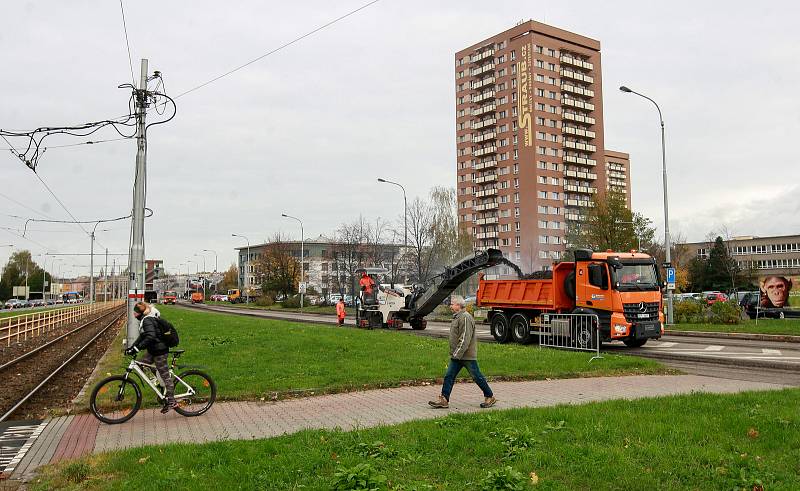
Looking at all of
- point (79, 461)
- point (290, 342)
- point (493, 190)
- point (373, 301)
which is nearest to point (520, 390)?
point (79, 461)

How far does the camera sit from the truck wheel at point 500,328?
2113cm

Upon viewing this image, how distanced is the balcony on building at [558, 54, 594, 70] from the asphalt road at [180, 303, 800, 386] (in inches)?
2816

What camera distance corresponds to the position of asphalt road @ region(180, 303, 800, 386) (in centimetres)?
1324

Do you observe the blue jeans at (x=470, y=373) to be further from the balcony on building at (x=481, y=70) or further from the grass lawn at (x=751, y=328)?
the balcony on building at (x=481, y=70)

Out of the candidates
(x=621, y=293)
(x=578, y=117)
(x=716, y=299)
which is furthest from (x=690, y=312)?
(x=578, y=117)

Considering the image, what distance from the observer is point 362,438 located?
266 inches

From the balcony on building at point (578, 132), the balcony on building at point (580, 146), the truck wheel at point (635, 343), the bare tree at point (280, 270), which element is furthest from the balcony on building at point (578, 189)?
the truck wheel at point (635, 343)

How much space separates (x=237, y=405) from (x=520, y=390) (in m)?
4.69

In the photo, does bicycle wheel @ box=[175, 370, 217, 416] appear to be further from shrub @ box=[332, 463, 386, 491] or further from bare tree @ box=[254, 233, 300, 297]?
bare tree @ box=[254, 233, 300, 297]

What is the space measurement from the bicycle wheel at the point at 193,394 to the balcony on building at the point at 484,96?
279 ft

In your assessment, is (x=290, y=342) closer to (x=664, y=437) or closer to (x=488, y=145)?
(x=664, y=437)

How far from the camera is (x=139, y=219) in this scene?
59.8 feet

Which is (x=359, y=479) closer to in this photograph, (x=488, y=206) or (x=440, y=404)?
(x=440, y=404)

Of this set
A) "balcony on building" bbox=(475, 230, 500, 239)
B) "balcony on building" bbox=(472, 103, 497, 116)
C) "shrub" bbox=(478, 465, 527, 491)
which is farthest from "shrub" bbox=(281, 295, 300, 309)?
"shrub" bbox=(478, 465, 527, 491)
